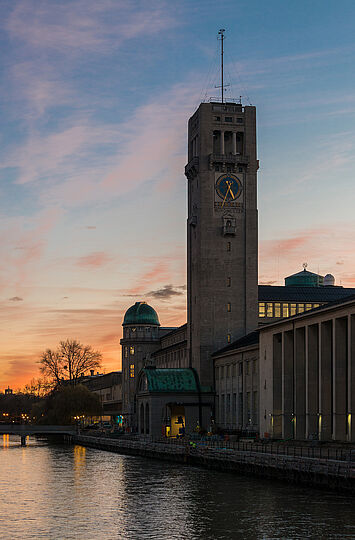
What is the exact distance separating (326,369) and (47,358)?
98.0 meters

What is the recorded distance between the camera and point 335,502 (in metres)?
54.4

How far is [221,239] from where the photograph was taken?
139 metres

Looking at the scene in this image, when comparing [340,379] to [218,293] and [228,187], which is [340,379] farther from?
[228,187]

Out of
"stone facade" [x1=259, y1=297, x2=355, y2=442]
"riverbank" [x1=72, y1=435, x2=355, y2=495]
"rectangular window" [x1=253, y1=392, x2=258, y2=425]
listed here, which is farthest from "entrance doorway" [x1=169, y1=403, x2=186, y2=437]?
"stone facade" [x1=259, y1=297, x2=355, y2=442]

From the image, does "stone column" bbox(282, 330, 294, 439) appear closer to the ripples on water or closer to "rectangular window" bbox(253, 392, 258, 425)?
"rectangular window" bbox(253, 392, 258, 425)

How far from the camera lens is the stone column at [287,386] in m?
102

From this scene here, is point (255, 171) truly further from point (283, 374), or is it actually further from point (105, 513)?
point (105, 513)

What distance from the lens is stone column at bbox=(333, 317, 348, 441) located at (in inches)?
3337

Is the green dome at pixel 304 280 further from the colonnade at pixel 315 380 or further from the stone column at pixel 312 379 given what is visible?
the stone column at pixel 312 379

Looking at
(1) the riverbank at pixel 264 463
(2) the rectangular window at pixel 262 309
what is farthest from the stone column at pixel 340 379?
(2) the rectangular window at pixel 262 309

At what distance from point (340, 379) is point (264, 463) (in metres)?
16.7

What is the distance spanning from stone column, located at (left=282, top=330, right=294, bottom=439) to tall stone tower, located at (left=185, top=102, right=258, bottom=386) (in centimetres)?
3571

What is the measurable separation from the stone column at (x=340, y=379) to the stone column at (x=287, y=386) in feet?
51.8

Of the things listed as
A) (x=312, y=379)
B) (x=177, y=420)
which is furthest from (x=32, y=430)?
(x=312, y=379)
